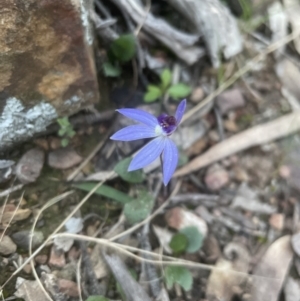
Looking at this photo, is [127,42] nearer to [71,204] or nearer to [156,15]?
[156,15]

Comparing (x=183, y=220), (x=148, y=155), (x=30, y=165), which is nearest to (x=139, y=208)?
(x=183, y=220)

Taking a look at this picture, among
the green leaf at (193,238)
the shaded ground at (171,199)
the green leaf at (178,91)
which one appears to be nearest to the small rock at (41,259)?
the shaded ground at (171,199)

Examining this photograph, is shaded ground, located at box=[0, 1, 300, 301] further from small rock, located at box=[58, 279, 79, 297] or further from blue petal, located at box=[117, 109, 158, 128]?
blue petal, located at box=[117, 109, 158, 128]

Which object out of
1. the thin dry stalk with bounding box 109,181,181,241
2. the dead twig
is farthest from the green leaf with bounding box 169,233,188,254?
the dead twig

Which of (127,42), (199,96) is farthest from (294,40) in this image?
(127,42)

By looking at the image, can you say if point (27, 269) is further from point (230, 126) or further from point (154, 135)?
point (230, 126)
